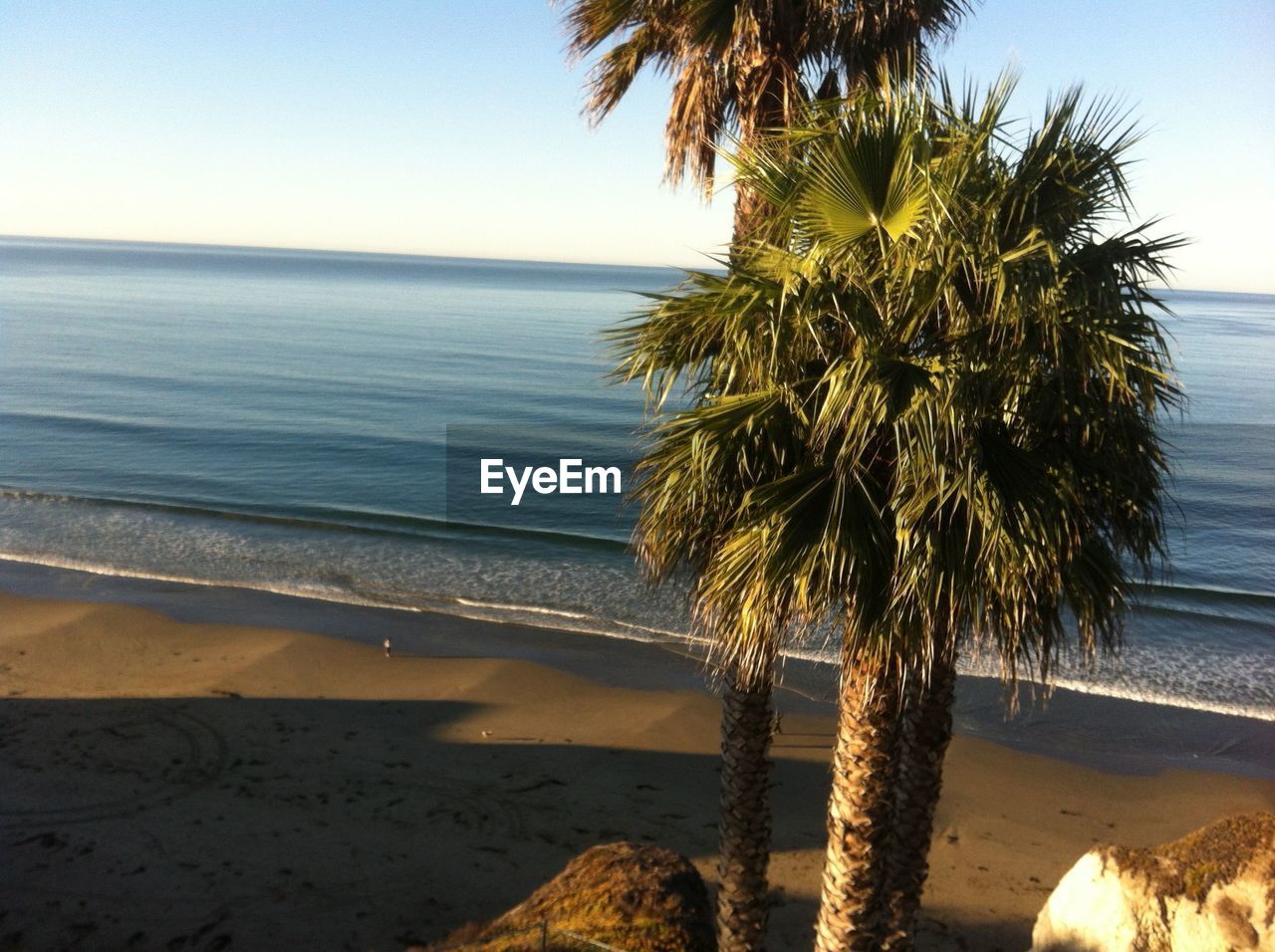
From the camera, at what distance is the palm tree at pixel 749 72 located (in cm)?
718

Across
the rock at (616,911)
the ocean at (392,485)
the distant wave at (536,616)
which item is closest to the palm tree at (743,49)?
the ocean at (392,485)

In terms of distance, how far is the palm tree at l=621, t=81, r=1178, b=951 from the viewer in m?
5.20

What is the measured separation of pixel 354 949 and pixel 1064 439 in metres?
7.85

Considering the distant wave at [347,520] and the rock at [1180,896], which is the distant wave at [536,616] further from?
the rock at [1180,896]

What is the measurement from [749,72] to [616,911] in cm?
659

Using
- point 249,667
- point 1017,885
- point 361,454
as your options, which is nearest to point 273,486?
point 361,454

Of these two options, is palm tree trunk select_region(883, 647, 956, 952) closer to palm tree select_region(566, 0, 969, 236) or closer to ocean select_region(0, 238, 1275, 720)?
ocean select_region(0, 238, 1275, 720)

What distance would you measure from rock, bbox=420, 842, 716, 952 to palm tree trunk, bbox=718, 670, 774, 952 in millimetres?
789

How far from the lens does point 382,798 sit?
492 inches

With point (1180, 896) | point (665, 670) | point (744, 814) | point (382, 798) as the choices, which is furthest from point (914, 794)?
point (665, 670)

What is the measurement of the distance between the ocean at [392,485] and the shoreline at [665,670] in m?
0.58

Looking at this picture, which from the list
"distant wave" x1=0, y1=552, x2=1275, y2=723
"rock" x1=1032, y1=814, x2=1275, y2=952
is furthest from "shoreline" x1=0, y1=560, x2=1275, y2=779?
"rock" x1=1032, y1=814, x2=1275, y2=952

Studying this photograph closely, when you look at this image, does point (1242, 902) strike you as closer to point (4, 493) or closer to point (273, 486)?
point (273, 486)

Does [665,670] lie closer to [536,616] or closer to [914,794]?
[536,616]
